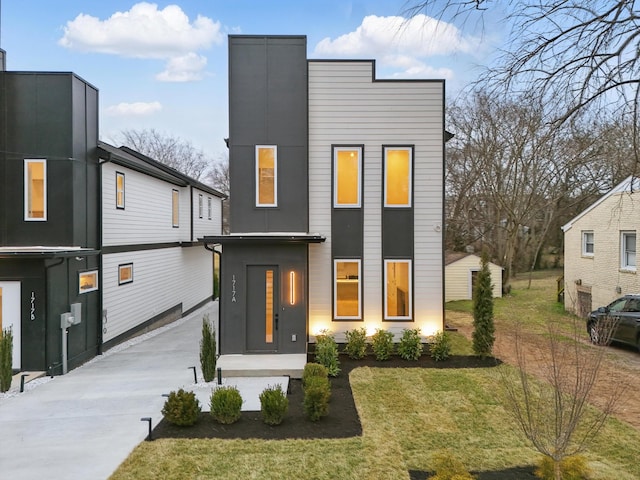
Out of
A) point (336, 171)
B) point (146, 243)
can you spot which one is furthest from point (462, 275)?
point (146, 243)

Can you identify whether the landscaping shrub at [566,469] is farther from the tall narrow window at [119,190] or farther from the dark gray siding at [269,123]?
the tall narrow window at [119,190]

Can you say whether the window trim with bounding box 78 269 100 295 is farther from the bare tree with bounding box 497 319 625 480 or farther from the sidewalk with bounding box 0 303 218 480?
the bare tree with bounding box 497 319 625 480

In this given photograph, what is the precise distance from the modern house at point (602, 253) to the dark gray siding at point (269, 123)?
29.4 feet

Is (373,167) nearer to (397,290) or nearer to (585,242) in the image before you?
(397,290)

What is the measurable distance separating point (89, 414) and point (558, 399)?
6972mm

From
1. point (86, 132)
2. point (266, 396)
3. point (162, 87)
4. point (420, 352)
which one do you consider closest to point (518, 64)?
point (266, 396)

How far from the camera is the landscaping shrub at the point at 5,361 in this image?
823 cm

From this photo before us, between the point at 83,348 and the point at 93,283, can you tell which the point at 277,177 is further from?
the point at 83,348

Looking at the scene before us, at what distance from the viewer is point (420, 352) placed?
10.7 m

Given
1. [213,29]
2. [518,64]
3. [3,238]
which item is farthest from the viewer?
[213,29]

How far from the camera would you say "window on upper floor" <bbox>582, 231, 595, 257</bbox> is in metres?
16.4

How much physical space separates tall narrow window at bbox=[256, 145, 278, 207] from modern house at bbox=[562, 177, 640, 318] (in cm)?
941

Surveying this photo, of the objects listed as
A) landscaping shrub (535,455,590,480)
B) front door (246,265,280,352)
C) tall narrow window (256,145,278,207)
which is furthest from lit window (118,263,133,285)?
landscaping shrub (535,455,590,480)

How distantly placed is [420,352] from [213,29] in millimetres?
18398
